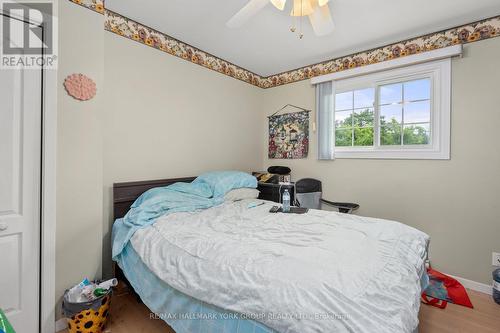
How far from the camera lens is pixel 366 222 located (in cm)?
193

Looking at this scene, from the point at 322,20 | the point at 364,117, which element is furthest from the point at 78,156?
the point at 364,117

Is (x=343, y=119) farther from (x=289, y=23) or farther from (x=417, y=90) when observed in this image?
(x=289, y=23)

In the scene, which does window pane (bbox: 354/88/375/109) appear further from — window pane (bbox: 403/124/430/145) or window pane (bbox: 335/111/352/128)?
window pane (bbox: 403/124/430/145)

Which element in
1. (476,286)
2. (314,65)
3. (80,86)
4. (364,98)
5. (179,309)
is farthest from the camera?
(314,65)

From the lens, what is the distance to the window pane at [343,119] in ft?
10.7

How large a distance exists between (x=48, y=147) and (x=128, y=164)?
0.78 meters

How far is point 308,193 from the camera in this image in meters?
3.24

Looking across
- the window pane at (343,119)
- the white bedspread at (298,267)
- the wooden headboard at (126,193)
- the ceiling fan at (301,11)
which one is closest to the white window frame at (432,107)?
the window pane at (343,119)

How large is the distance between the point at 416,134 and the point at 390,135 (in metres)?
0.27

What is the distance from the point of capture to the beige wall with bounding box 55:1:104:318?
1762mm

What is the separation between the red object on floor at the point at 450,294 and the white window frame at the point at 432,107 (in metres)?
1.25

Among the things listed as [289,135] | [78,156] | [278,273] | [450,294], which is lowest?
[450,294]

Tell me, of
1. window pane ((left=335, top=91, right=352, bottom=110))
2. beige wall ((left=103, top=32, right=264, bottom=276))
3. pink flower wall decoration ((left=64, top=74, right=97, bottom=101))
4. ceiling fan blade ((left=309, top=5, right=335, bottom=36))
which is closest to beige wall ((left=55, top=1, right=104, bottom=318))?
pink flower wall decoration ((left=64, top=74, right=97, bottom=101))

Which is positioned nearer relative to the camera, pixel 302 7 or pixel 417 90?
pixel 302 7
